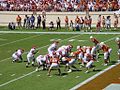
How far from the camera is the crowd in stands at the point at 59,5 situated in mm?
42966

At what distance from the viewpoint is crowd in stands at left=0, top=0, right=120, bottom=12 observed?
42966mm

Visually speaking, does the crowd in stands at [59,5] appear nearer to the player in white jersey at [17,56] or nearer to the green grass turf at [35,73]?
the green grass turf at [35,73]

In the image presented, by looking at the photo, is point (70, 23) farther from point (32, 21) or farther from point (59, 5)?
point (59, 5)

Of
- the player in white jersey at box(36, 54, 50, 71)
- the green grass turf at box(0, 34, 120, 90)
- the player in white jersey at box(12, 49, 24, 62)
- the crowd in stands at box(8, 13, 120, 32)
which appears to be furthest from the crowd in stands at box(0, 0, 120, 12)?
the player in white jersey at box(36, 54, 50, 71)

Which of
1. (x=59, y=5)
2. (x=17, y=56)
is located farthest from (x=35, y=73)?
(x=59, y=5)

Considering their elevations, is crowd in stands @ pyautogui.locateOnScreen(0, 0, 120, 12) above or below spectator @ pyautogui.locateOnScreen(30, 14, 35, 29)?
above

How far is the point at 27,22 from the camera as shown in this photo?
41562 millimetres

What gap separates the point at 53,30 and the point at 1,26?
704 cm

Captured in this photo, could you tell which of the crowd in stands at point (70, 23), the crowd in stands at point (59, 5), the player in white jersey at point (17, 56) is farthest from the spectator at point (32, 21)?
the player in white jersey at point (17, 56)

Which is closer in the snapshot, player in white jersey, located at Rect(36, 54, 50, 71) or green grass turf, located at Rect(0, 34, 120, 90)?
green grass turf, located at Rect(0, 34, 120, 90)

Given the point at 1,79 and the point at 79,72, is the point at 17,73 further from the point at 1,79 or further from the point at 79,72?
the point at 79,72

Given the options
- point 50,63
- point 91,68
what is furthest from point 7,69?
point 91,68

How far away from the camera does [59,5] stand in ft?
147

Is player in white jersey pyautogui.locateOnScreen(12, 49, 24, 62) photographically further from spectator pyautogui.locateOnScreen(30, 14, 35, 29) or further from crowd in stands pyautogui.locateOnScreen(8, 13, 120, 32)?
spectator pyautogui.locateOnScreen(30, 14, 35, 29)
